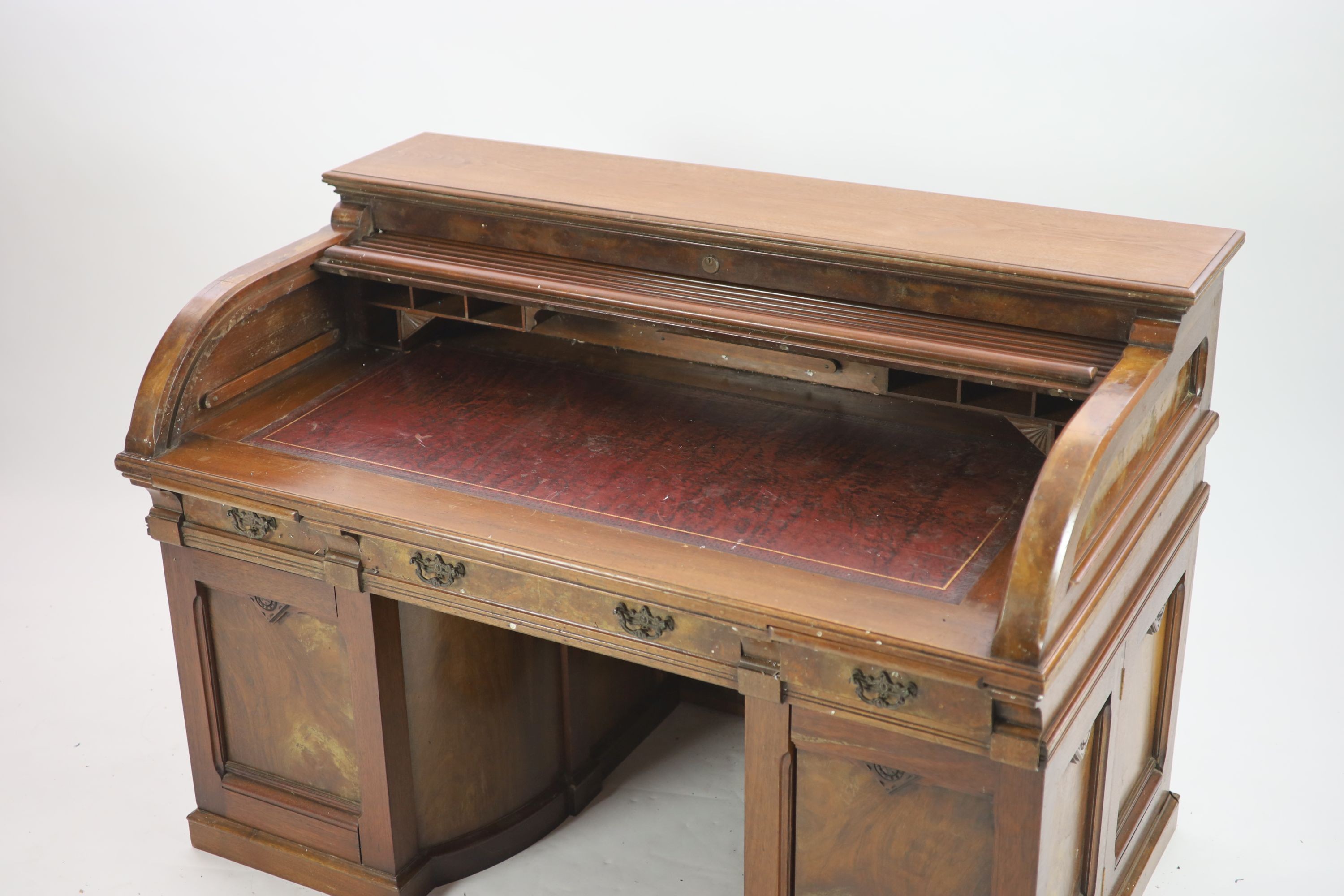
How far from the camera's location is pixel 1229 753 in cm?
369

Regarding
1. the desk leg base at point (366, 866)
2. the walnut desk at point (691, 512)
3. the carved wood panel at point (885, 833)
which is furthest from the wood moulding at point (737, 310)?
the desk leg base at point (366, 866)

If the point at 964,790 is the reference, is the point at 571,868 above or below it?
below

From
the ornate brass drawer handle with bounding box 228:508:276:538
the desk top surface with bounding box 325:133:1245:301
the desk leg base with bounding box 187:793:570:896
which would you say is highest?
the desk top surface with bounding box 325:133:1245:301

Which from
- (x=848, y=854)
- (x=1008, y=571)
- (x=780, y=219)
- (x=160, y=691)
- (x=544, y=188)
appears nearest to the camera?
(x=1008, y=571)

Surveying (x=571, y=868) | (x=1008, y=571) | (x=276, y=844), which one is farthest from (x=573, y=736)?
(x=1008, y=571)

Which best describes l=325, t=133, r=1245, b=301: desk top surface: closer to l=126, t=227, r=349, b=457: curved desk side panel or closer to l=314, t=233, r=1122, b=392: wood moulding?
l=314, t=233, r=1122, b=392: wood moulding

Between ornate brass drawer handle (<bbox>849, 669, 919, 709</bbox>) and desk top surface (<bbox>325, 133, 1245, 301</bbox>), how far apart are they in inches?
30.4

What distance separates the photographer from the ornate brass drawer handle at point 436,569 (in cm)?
279

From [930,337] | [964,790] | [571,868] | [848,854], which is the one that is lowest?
[571,868]

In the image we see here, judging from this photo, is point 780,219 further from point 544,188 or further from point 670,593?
point 670,593

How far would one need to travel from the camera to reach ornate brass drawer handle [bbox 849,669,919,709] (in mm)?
2406

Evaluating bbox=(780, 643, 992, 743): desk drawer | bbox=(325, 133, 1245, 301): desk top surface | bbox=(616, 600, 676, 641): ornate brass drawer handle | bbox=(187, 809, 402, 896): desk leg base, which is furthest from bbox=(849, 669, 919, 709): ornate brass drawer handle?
bbox=(187, 809, 402, 896): desk leg base

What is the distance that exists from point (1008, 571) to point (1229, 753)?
1.73 metres

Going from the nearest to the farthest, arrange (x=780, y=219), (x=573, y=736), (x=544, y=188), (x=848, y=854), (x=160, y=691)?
(x=848, y=854), (x=780, y=219), (x=544, y=188), (x=573, y=736), (x=160, y=691)
